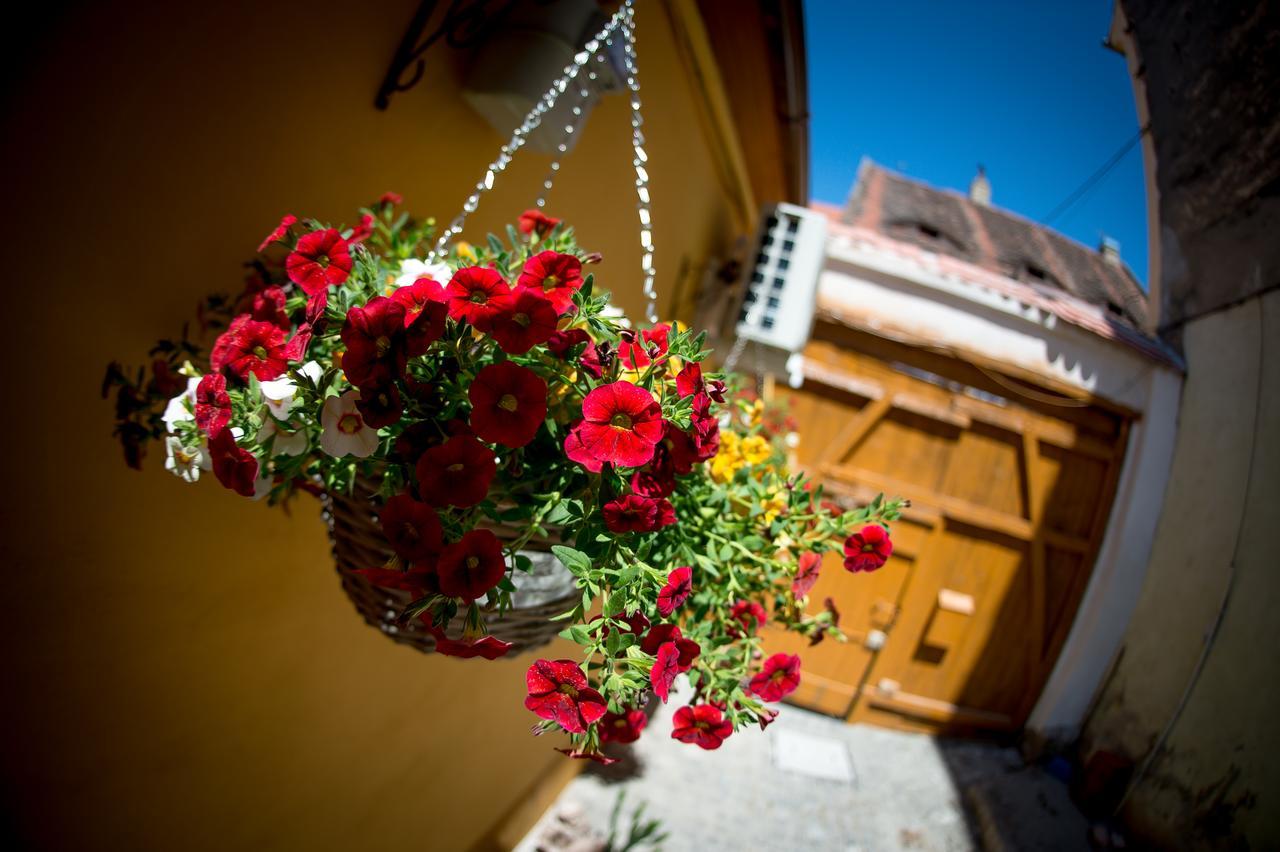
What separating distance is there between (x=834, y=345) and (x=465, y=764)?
349 cm

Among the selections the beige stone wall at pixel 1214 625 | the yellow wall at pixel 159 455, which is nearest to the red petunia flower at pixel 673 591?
the yellow wall at pixel 159 455

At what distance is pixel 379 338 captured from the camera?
0.58 m

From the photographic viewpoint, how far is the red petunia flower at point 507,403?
1.90ft

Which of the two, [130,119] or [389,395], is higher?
Answer: [130,119]

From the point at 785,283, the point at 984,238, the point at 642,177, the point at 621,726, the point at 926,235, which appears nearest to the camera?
the point at 621,726

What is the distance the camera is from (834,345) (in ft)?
14.1

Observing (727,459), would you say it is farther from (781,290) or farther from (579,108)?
(781,290)

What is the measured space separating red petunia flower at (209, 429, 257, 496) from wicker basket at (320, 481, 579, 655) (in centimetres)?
13

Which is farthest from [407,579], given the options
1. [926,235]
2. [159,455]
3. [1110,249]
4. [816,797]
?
[1110,249]

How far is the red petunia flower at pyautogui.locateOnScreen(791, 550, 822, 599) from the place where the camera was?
2.81 ft

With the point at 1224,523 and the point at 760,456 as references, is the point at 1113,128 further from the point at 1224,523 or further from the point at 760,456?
the point at 760,456

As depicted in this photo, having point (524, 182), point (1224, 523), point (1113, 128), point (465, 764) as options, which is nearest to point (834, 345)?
point (1113, 128)

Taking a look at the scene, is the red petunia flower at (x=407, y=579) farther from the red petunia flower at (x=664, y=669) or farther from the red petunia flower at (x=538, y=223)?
the red petunia flower at (x=538, y=223)

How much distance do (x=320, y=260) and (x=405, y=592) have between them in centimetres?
41
